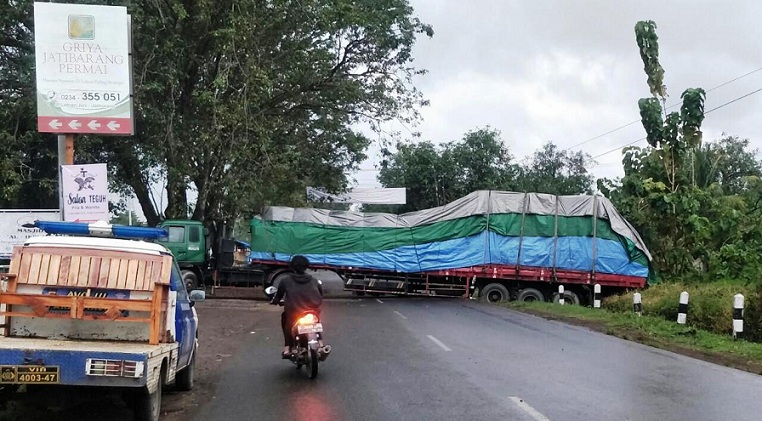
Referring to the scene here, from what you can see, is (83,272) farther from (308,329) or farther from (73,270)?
(308,329)

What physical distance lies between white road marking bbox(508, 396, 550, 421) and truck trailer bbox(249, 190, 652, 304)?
57.5 feet

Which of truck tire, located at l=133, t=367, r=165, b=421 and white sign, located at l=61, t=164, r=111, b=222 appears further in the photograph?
white sign, located at l=61, t=164, r=111, b=222

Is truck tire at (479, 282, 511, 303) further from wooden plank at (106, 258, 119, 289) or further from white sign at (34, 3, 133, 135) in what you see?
wooden plank at (106, 258, 119, 289)

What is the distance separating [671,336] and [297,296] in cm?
861

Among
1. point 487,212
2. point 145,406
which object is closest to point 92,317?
point 145,406

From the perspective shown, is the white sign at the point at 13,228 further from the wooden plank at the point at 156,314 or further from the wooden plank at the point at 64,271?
the wooden plank at the point at 156,314

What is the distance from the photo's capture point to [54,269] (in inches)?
278

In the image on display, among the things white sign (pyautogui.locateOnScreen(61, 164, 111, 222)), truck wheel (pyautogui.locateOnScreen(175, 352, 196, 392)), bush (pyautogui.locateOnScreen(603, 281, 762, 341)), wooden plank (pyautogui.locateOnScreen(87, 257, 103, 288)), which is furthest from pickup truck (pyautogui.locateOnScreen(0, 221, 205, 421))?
bush (pyautogui.locateOnScreen(603, 281, 762, 341))

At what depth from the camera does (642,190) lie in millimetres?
23312

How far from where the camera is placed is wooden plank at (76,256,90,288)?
7.08 metres

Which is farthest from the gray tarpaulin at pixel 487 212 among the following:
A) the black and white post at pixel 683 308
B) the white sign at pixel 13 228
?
the black and white post at pixel 683 308

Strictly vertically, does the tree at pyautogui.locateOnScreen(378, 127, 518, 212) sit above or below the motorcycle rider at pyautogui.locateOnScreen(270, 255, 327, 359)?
above

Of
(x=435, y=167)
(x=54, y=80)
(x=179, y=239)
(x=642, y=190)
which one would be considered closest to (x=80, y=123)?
(x=54, y=80)

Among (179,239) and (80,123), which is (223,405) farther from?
(179,239)
